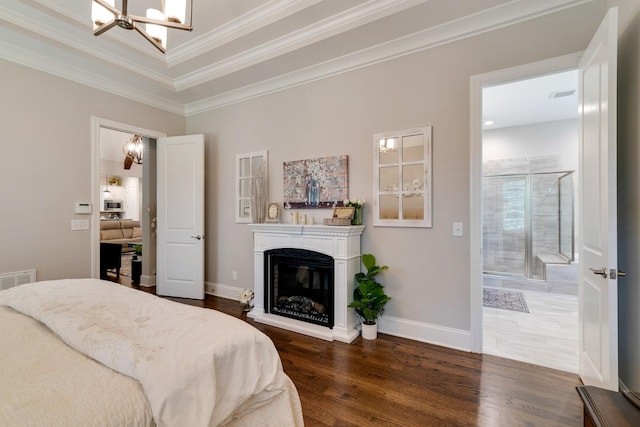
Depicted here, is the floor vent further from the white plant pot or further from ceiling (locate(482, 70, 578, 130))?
ceiling (locate(482, 70, 578, 130))

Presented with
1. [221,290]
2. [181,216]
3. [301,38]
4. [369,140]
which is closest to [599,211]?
[369,140]

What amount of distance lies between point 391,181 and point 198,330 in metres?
2.26

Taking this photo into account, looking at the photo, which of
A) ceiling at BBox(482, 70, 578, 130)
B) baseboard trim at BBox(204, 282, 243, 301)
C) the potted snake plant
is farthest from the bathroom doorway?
baseboard trim at BBox(204, 282, 243, 301)

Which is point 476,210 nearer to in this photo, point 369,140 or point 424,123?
point 424,123

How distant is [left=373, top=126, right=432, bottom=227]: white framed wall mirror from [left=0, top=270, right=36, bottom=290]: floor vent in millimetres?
3571

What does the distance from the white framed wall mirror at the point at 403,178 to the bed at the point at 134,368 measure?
1.96 metres

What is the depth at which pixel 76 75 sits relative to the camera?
324 cm

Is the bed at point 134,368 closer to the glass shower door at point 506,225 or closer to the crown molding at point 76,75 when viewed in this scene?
the crown molding at point 76,75

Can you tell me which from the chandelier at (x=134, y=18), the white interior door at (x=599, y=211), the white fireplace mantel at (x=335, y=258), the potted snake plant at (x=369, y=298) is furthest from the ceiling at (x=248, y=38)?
the potted snake plant at (x=369, y=298)

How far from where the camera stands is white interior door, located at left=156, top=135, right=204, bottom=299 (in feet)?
13.1

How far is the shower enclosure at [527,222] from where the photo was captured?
500cm

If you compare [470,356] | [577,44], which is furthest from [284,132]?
[470,356]

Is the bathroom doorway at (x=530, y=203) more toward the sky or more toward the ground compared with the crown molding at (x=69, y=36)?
more toward the ground

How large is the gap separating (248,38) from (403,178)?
213 centimetres
